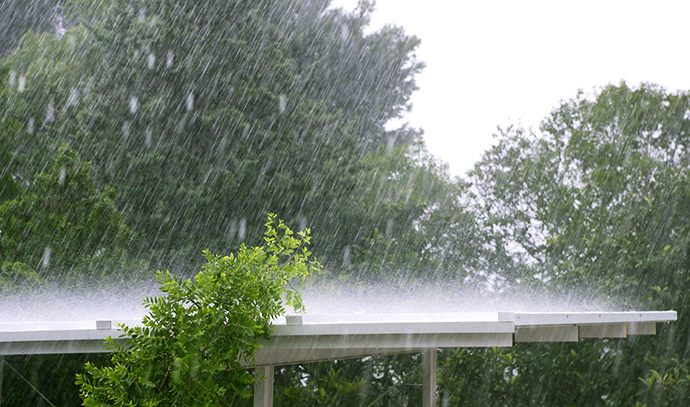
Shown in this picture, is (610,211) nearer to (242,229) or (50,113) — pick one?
(242,229)

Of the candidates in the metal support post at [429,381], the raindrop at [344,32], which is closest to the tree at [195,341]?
the metal support post at [429,381]

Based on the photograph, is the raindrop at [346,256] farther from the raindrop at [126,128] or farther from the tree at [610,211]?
the raindrop at [126,128]

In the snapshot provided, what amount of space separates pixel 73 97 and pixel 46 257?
3122 mm

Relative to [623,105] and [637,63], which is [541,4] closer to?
[637,63]

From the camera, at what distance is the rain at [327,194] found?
30.1 ft

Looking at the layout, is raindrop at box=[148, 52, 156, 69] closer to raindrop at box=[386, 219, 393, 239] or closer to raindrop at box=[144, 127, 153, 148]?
raindrop at box=[144, 127, 153, 148]

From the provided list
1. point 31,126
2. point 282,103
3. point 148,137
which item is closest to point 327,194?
point 282,103

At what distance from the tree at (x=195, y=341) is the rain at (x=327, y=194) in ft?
14.9

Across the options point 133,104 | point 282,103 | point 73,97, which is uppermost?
point 282,103

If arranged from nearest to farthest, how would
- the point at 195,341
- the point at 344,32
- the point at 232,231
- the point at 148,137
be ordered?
the point at 195,341, the point at 232,231, the point at 148,137, the point at 344,32

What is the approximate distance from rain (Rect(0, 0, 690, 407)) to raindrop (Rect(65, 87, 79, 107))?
51 mm

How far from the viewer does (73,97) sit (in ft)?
38.9

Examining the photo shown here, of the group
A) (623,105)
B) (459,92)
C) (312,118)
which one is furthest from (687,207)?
(459,92)

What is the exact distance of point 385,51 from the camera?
624 inches
